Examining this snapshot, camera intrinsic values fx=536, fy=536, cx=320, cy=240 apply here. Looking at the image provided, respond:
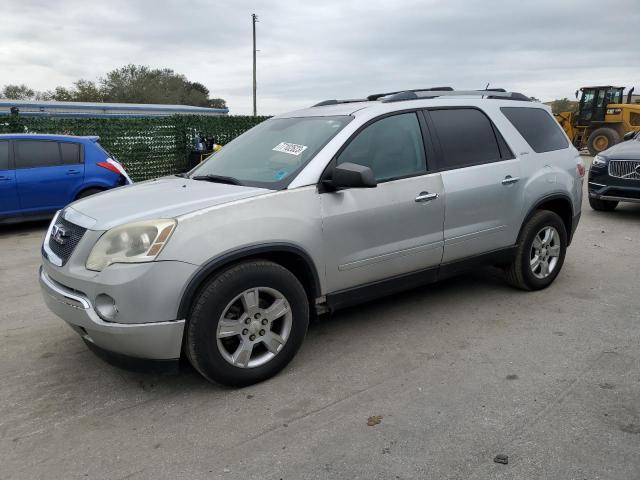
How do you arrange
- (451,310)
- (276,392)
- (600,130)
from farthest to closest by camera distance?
(600,130)
(451,310)
(276,392)

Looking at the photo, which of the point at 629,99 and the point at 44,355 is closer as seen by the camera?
the point at 44,355

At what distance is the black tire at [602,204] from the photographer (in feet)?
30.7

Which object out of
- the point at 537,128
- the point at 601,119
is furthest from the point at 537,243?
the point at 601,119

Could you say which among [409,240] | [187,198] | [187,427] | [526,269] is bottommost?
[187,427]

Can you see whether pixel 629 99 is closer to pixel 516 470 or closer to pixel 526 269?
pixel 526 269

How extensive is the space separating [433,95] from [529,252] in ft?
5.42

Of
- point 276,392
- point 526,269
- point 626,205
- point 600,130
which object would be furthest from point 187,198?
point 600,130

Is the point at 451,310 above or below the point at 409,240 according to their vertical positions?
below

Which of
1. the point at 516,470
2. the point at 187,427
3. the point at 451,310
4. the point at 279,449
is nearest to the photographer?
the point at 516,470

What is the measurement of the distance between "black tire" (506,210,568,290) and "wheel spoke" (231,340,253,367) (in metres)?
2.74

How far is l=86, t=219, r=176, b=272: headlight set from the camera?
9.57 ft

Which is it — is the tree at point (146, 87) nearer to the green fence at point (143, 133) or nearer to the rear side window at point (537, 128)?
the green fence at point (143, 133)

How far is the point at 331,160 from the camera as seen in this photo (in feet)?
11.9

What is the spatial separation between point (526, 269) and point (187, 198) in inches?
124
